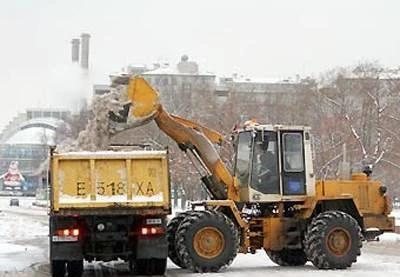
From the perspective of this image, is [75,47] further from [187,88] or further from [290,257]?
[290,257]

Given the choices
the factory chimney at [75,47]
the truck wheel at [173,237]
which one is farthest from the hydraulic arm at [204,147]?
the factory chimney at [75,47]

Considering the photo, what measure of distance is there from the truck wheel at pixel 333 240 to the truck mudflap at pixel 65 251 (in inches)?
202

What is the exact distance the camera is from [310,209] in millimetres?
20750

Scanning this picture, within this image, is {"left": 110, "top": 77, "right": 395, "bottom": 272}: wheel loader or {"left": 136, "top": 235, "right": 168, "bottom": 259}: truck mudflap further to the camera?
{"left": 110, "top": 77, "right": 395, "bottom": 272}: wheel loader

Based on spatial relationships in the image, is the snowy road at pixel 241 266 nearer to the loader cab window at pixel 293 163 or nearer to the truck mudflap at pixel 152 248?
the truck mudflap at pixel 152 248

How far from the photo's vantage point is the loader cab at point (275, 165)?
20.6 m

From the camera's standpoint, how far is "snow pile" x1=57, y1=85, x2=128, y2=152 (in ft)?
66.8

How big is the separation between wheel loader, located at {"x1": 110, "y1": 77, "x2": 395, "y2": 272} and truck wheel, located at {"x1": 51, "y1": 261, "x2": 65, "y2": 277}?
Answer: 7.79ft

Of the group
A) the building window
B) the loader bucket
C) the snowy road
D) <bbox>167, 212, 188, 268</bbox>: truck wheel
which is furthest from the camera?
the building window

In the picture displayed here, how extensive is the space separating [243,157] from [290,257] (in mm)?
2599

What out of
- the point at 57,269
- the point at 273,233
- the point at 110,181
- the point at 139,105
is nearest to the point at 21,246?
the point at 139,105

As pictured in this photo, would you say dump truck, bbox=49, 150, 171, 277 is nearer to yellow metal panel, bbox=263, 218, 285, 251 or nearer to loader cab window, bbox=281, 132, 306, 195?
yellow metal panel, bbox=263, 218, 285, 251

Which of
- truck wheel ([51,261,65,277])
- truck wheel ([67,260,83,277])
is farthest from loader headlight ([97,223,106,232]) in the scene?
truck wheel ([67,260,83,277])

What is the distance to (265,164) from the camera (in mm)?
20719
